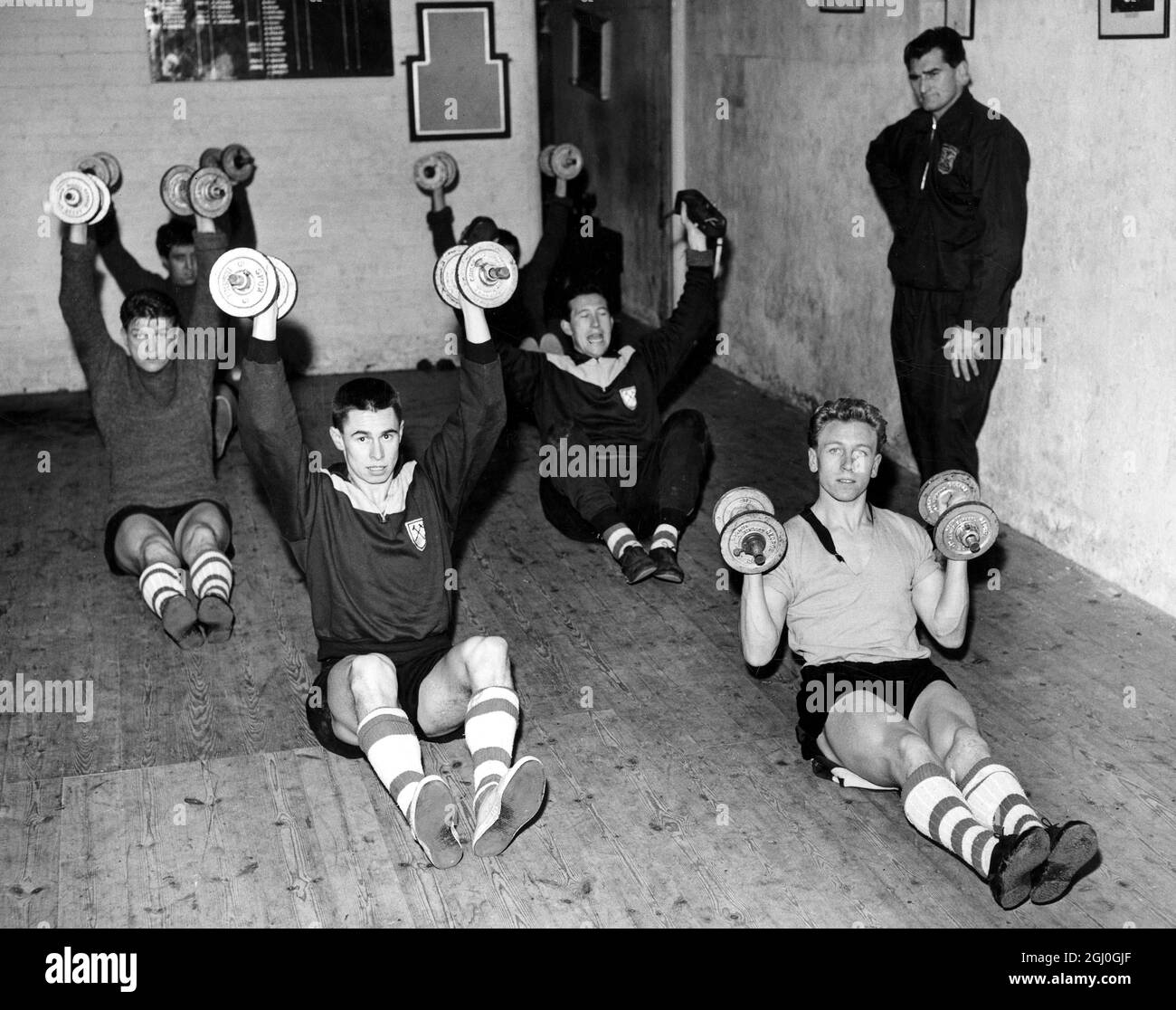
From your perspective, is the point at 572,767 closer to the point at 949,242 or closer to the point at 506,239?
the point at 949,242

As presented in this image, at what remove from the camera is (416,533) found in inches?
134

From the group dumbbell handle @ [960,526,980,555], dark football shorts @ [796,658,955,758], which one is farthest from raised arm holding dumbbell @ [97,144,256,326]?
dumbbell handle @ [960,526,980,555]

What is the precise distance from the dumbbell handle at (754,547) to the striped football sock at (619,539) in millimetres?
1566

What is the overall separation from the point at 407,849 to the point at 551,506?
215 centimetres

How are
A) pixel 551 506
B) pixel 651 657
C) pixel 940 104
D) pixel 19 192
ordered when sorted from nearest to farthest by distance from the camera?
pixel 651 657 < pixel 940 104 < pixel 551 506 < pixel 19 192

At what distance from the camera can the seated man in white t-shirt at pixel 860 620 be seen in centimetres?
316

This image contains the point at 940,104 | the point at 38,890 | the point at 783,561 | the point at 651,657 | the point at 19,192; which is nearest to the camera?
the point at 38,890

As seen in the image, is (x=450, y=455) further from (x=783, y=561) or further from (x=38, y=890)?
(x=38, y=890)

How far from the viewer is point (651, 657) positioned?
4207 mm

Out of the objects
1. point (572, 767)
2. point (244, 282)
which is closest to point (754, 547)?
point (572, 767)

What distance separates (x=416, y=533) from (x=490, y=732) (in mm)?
539

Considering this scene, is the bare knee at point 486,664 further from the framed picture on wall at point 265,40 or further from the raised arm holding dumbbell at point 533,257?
the framed picture on wall at point 265,40

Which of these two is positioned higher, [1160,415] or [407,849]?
[1160,415]

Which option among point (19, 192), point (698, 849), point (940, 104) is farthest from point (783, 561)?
point (19, 192)
